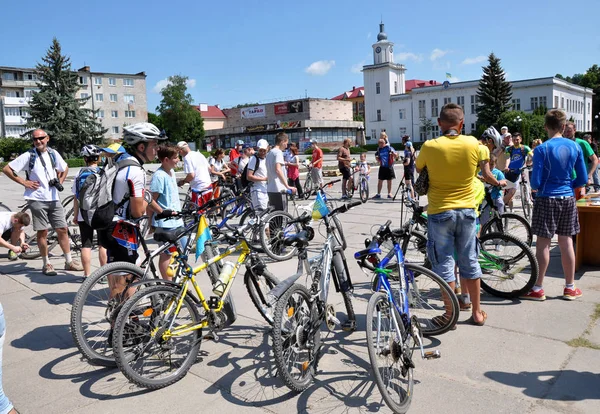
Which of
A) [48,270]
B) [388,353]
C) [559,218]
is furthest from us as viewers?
[48,270]

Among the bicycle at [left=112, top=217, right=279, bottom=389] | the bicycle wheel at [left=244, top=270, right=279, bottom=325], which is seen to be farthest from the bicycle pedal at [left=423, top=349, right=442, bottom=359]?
the bicycle wheel at [left=244, top=270, right=279, bottom=325]

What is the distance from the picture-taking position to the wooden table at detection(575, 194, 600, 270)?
6.33 metres

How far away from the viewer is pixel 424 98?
291 ft

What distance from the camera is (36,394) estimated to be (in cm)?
364

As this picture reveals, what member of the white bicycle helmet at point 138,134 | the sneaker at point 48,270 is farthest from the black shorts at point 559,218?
the sneaker at point 48,270

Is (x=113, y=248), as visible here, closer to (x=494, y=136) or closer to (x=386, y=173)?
(x=494, y=136)

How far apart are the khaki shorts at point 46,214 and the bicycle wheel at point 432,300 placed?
531 cm

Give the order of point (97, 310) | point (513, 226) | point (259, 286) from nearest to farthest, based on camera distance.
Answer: point (97, 310)
point (259, 286)
point (513, 226)

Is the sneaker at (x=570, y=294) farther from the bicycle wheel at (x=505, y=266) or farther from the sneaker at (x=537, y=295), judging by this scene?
the bicycle wheel at (x=505, y=266)

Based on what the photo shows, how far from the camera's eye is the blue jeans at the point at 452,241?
4316 mm

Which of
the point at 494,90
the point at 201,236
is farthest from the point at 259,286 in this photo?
the point at 494,90

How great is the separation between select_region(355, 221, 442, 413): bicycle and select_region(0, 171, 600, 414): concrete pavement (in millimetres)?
174

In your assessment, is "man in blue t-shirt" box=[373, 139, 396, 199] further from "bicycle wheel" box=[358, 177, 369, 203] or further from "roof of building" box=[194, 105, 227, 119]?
"roof of building" box=[194, 105, 227, 119]

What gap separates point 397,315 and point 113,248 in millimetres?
→ 2586
